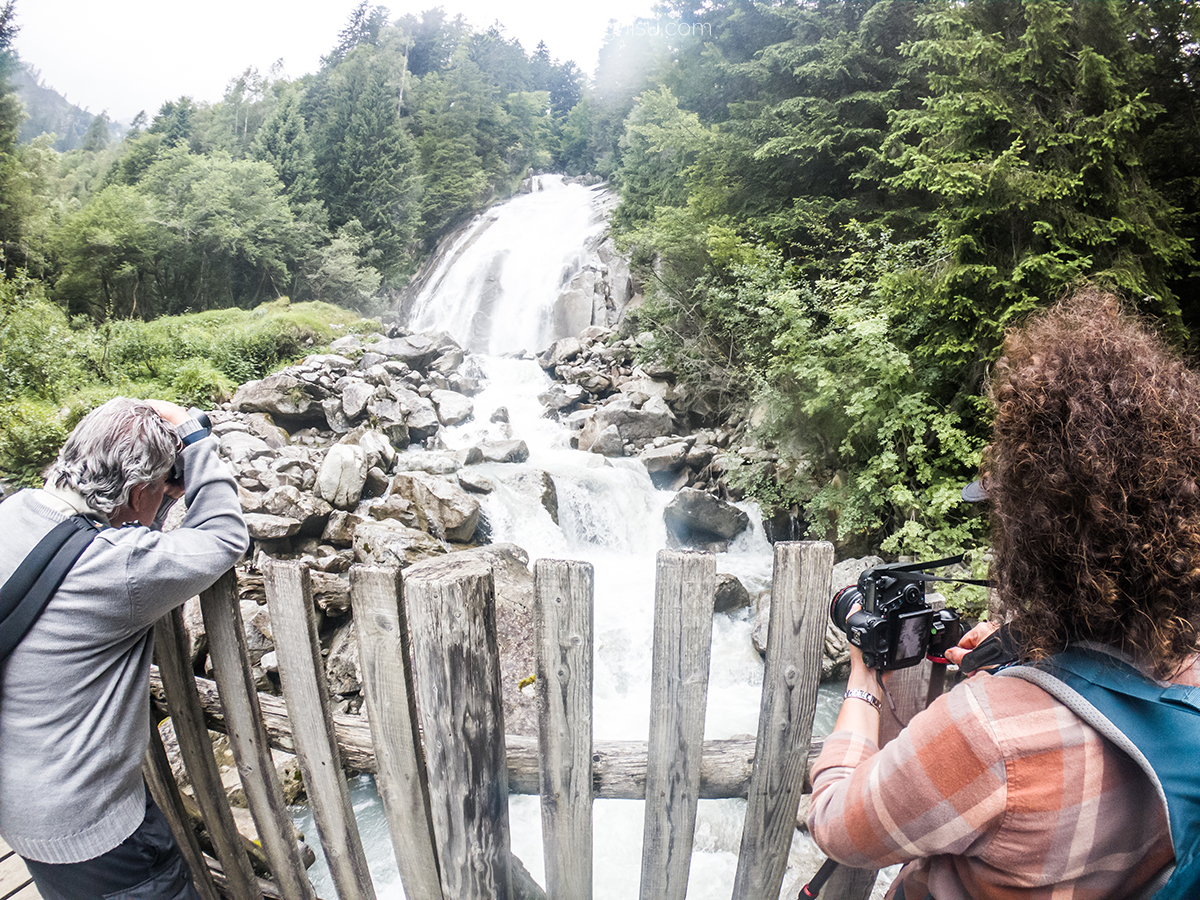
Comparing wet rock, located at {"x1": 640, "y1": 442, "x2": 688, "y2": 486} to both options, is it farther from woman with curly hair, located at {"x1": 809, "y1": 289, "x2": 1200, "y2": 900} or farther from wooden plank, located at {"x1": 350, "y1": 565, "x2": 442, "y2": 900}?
woman with curly hair, located at {"x1": 809, "y1": 289, "x2": 1200, "y2": 900}

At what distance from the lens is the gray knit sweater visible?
50.8 inches

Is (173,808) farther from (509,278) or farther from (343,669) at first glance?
(509,278)

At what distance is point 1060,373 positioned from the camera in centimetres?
82

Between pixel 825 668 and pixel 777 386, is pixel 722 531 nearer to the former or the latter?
pixel 777 386

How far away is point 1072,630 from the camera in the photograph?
805 millimetres

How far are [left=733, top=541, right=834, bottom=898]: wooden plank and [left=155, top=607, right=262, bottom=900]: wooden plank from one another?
5.05 feet

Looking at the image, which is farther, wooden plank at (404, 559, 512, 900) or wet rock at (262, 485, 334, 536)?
wet rock at (262, 485, 334, 536)

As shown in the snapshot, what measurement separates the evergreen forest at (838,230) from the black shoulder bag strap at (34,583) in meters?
2.25

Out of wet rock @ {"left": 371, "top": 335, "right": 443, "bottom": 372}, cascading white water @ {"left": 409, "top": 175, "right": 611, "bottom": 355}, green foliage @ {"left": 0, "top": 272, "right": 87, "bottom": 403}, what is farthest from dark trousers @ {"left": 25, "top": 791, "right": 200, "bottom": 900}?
cascading white water @ {"left": 409, "top": 175, "right": 611, "bottom": 355}

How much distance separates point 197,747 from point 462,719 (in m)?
0.99

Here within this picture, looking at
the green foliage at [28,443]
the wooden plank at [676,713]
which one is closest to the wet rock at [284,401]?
the green foliage at [28,443]

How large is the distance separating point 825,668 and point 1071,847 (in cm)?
481

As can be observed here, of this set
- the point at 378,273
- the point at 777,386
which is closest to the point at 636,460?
the point at 777,386

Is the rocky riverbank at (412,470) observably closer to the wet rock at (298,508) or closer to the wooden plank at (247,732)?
the wet rock at (298,508)
